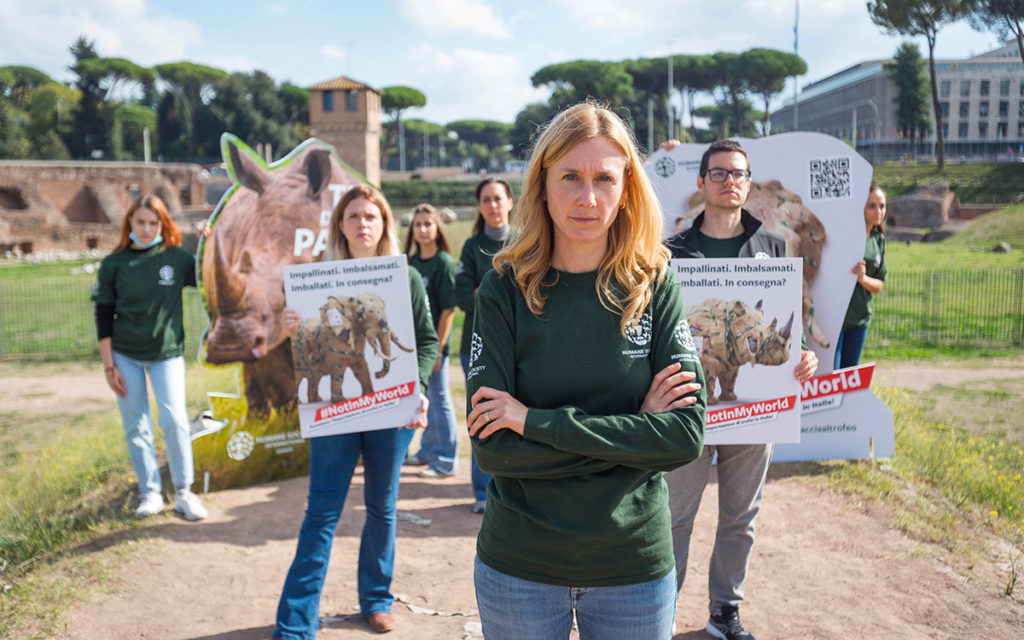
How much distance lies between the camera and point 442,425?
6273mm

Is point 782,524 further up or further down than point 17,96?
further down

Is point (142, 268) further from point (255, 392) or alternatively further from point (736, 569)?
point (736, 569)

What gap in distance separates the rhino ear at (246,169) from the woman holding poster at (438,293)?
1.27m

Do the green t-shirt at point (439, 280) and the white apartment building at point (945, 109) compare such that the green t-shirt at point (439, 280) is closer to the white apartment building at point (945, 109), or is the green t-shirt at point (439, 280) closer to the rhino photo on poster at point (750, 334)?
the rhino photo on poster at point (750, 334)

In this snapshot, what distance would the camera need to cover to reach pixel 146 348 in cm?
500

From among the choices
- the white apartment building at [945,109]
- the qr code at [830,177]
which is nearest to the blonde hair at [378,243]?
the qr code at [830,177]

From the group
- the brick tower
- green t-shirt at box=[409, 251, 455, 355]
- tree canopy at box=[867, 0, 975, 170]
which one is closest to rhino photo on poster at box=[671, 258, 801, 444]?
green t-shirt at box=[409, 251, 455, 355]

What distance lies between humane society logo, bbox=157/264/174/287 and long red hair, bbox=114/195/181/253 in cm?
18

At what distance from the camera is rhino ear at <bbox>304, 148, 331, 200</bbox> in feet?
20.6

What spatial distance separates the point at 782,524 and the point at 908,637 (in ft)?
4.96

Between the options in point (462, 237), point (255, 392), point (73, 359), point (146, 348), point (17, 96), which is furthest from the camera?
point (17, 96)

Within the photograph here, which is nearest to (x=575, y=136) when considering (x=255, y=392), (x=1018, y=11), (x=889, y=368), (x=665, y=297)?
(x=665, y=297)

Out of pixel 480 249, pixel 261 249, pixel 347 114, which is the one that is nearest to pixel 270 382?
pixel 261 249

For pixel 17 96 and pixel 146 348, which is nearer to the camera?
pixel 146 348
